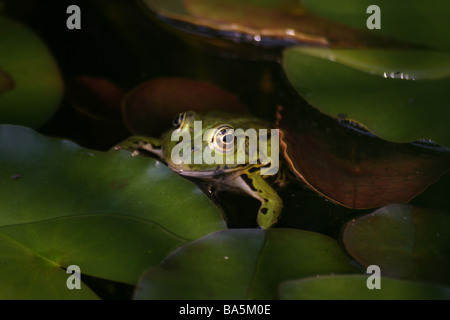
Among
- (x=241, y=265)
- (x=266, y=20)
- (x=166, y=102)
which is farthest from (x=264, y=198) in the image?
(x=266, y=20)

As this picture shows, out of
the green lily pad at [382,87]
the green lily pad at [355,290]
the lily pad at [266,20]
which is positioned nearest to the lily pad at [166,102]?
the green lily pad at [382,87]

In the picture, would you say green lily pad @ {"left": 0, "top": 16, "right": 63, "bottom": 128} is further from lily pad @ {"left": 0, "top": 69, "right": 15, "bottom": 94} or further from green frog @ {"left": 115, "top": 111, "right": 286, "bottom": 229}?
green frog @ {"left": 115, "top": 111, "right": 286, "bottom": 229}

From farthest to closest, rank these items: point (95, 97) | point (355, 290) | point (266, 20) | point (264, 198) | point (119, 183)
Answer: point (266, 20), point (95, 97), point (264, 198), point (119, 183), point (355, 290)

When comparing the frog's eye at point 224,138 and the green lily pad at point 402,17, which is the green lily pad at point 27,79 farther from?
the green lily pad at point 402,17

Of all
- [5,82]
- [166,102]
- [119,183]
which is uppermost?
[5,82]

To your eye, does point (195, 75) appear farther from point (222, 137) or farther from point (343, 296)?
point (343, 296)

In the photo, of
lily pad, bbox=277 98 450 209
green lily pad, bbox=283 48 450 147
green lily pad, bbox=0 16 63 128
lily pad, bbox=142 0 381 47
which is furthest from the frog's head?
lily pad, bbox=142 0 381 47

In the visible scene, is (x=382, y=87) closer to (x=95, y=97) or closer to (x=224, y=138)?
(x=224, y=138)
